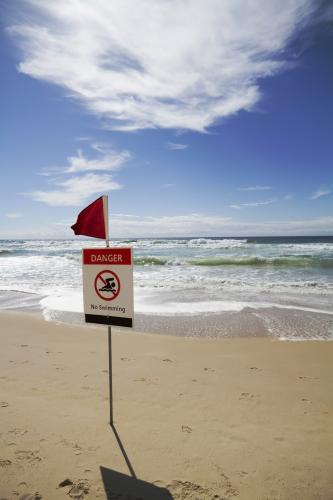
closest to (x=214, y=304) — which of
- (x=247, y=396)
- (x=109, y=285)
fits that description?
(x=247, y=396)

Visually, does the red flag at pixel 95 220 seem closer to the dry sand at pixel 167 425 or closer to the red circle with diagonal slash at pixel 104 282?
the red circle with diagonal slash at pixel 104 282

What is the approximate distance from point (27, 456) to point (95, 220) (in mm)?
2311

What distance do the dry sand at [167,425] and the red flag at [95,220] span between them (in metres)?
2.07

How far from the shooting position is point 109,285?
11.3ft

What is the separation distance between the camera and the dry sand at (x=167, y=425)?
2777mm

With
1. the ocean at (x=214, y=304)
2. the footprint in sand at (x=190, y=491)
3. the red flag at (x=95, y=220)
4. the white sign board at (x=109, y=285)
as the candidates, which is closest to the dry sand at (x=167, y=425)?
the footprint in sand at (x=190, y=491)

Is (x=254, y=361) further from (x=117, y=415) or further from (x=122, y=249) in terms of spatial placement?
(x=122, y=249)

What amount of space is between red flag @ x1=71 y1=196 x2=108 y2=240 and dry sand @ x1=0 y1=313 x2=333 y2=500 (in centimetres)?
207

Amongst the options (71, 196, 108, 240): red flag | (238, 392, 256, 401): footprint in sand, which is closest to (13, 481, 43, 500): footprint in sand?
(71, 196, 108, 240): red flag

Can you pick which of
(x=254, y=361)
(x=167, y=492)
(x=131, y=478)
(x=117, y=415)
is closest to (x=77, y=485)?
(x=131, y=478)

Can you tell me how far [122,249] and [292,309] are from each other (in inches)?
316

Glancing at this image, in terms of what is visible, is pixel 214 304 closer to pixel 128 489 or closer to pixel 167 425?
pixel 167 425

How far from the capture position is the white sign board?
3336mm

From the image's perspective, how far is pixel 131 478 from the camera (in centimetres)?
284
